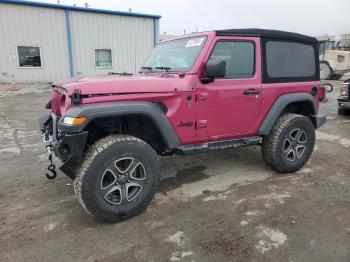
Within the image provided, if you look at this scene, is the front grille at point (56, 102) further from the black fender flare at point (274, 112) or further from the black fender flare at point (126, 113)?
the black fender flare at point (274, 112)

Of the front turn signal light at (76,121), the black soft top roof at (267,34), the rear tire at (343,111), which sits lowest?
the rear tire at (343,111)

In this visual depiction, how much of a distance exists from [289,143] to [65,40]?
15272 mm

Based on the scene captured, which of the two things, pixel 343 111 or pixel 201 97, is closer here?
pixel 201 97

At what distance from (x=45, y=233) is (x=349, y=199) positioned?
11.3ft

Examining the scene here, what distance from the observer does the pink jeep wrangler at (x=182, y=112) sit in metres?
2.97

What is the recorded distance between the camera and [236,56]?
389 cm

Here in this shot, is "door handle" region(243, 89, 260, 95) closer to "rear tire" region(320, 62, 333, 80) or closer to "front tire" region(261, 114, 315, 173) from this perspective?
"front tire" region(261, 114, 315, 173)

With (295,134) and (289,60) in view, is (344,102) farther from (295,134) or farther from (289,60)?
(289,60)

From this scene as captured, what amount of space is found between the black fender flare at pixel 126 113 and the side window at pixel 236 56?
105 cm

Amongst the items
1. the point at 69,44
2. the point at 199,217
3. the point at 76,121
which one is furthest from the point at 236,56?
the point at 69,44

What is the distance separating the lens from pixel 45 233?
117 inches

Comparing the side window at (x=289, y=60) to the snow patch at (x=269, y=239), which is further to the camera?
the side window at (x=289, y=60)

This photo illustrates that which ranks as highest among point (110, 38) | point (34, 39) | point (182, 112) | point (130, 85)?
point (110, 38)

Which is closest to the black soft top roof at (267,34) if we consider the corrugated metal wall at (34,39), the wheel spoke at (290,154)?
the wheel spoke at (290,154)
